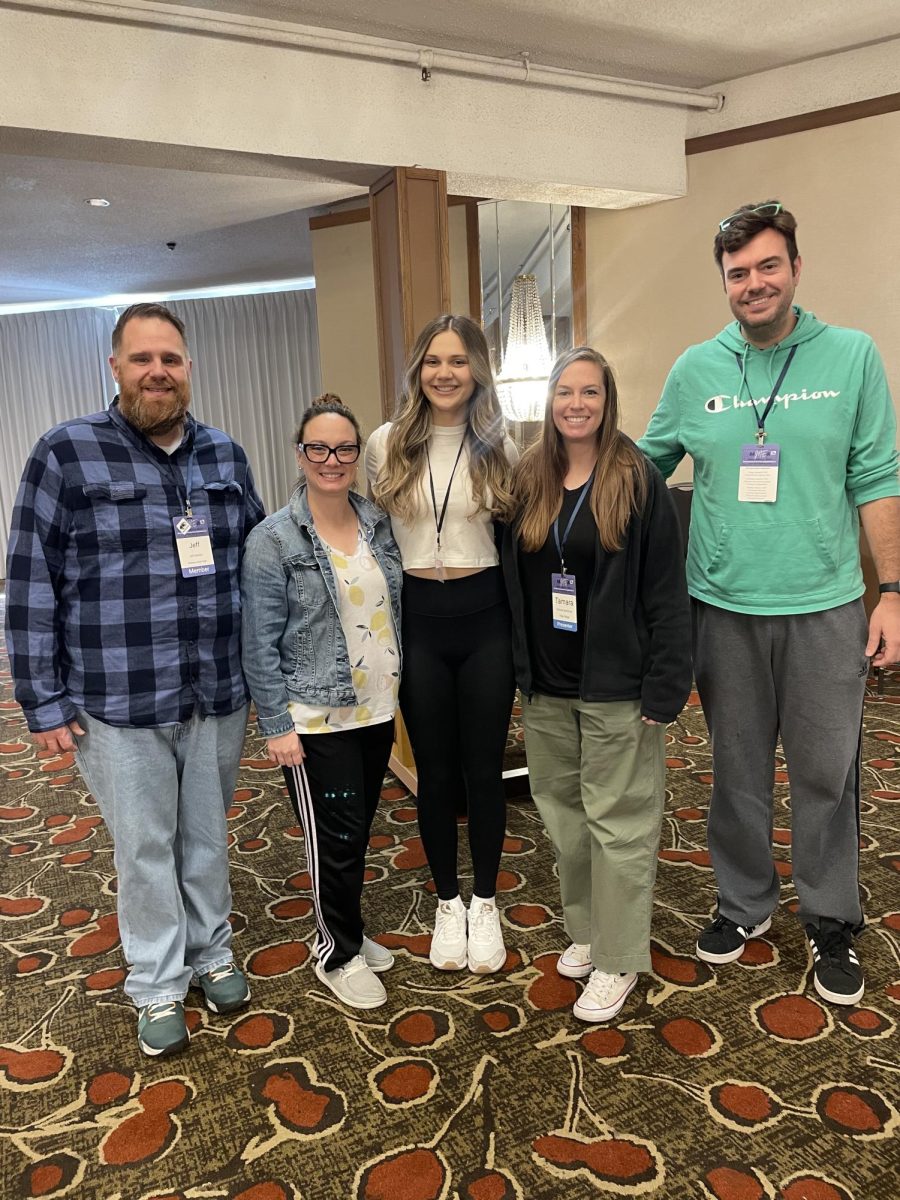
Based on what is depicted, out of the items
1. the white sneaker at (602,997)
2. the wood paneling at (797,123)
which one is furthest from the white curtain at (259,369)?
the white sneaker at (602,997)

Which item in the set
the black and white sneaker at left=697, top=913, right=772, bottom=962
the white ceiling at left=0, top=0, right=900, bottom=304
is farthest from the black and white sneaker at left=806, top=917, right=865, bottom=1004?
the white ceiling at left=0, top=0, right=900, bottom=304

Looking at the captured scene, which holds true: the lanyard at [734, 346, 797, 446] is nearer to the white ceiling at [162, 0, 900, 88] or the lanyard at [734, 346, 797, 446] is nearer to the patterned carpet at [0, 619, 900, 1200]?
the patterned carpet at [0, 619, 900, 1200]

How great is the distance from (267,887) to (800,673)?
178 centimetres

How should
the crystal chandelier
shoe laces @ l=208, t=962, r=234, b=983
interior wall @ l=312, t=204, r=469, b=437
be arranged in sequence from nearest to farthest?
1. shoe laces @ l=208, t=962, r=234, b=983
2. the crystal chandelier
3. interior wall @ l=312, t=204, r=469, b=437

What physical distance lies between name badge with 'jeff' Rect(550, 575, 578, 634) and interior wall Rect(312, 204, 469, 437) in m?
3.88

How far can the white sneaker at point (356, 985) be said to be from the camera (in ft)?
6.84

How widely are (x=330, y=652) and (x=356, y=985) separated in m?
0.86

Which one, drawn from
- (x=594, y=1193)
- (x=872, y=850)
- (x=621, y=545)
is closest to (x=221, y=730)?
(x=621, y=545)

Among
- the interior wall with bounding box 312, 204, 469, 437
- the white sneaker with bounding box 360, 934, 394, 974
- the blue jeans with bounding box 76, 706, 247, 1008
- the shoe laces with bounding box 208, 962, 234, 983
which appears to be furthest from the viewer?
the interior wall with bounding box 312, 204, 469, 437

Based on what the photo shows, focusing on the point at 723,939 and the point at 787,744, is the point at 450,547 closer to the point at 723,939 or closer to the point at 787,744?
the point at 787,744

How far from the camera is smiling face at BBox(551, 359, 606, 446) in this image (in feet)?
6.13

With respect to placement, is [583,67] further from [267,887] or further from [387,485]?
[267,887]

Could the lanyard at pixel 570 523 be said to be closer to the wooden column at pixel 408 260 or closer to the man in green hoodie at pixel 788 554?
the man in green hoodie at pixel 788 554

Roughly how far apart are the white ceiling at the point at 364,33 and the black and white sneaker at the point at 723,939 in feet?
10.6
